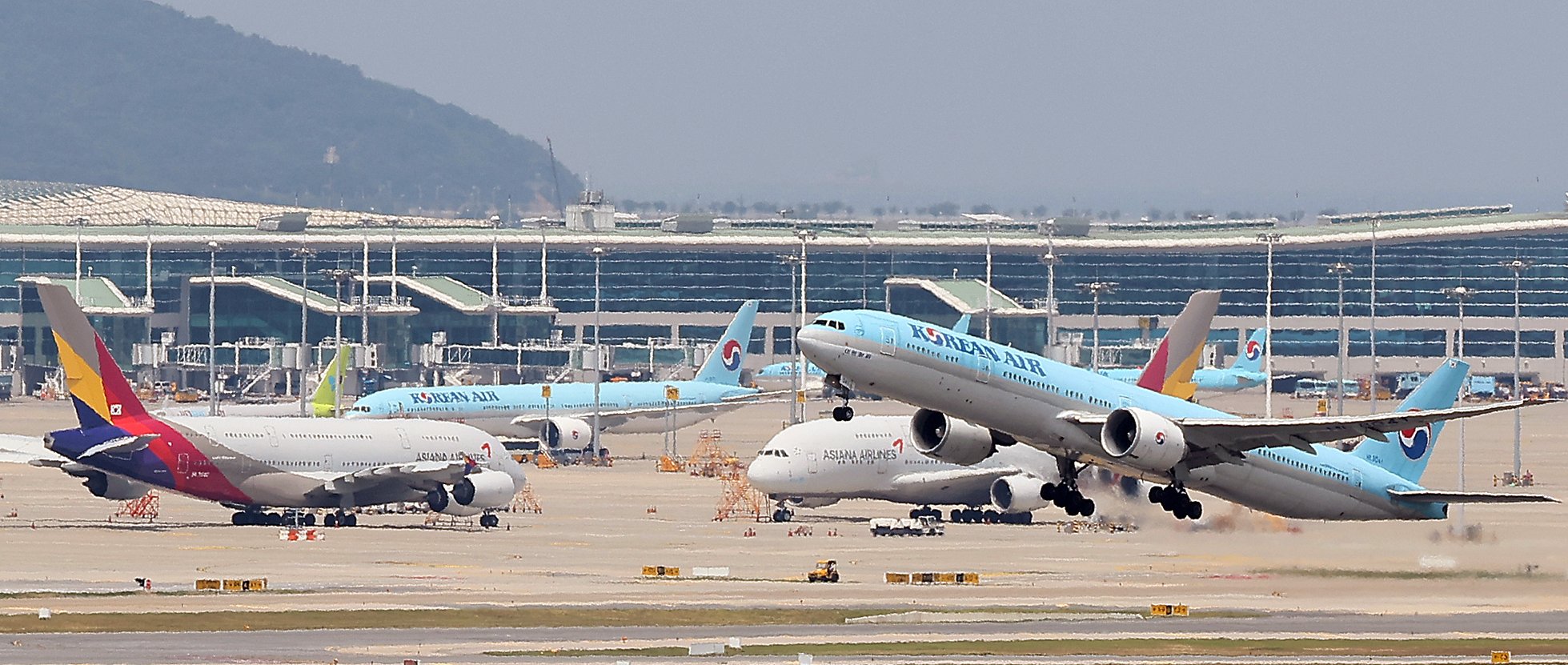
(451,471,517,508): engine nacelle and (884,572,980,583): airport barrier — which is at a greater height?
(451,471,517,508): engine nacelle

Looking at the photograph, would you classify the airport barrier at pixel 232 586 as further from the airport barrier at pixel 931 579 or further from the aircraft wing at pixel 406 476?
the aircraft wing at pixel 406 476

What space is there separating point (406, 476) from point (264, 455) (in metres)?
6.50

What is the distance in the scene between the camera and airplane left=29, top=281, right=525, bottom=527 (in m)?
93.9

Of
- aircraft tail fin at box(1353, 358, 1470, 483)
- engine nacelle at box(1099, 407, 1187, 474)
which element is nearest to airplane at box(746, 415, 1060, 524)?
aircraft tail fin at box(1353, 358, 1470, 483)

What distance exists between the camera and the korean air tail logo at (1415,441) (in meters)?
81.9

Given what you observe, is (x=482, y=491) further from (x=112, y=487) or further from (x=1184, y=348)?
(x=1184, y=348)

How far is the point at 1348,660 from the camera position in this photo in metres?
58.3

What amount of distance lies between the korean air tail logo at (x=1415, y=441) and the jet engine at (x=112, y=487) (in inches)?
1923

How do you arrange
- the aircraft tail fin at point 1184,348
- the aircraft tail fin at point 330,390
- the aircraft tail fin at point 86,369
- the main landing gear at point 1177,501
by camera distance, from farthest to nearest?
the aircraft tail fin at point 330,390
the aircraft tail fin at point 1184,348
the aircraft tail fin at point 86,369
the main landing gear at point 1177,501

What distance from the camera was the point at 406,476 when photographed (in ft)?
335

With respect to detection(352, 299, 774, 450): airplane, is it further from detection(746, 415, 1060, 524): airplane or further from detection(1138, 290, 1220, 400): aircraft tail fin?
detection(746, 415, 1060, 524): airplane

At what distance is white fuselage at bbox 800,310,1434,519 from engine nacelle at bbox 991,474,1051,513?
984 inches

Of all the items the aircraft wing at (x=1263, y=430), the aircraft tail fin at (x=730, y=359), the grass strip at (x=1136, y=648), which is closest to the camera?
the grass strip at (x=1136, y=648)

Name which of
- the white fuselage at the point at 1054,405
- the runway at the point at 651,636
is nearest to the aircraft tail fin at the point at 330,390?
the white fuselage at the point at 1054,405
